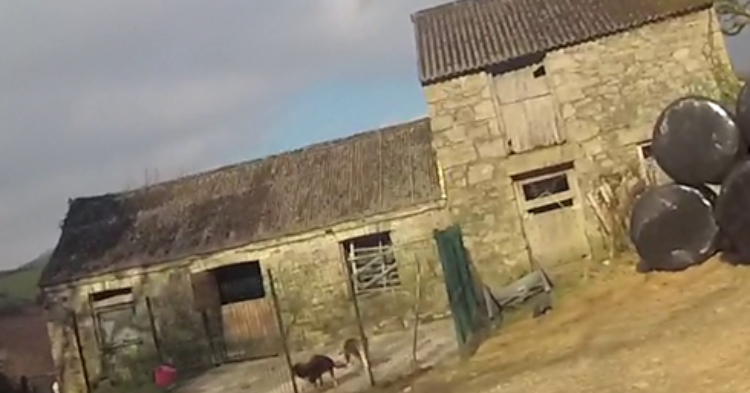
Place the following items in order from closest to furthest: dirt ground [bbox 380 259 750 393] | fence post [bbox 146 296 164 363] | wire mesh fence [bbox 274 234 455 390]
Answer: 1. dirt ground [bbox 380 259 750 393]
2. wire mesh fence [bbox 274 234 455 390]
3. fence post [bbox 146 296 164 363]

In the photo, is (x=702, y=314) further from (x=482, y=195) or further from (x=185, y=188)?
(x=185, y=188)

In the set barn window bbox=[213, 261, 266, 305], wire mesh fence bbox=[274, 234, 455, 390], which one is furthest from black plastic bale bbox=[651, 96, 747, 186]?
barn window bbox=[213, 261, 266, 305]

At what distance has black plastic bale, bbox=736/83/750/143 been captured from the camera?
11211mm

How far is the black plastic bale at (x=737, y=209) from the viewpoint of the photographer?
1101 centimetres

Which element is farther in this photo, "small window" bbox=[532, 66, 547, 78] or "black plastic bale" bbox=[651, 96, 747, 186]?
"small window" bbox=[532, 66, 547, 78]

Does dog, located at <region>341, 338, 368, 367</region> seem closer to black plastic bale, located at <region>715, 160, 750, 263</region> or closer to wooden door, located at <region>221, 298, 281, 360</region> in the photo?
black plastic bale, located at <region>715, 160, 750, 263</region>

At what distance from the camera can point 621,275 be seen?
1428 cm

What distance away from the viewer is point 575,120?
1812cm

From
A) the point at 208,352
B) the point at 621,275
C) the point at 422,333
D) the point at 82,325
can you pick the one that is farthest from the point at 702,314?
the point at 82,325

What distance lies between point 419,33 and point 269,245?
5.64 m

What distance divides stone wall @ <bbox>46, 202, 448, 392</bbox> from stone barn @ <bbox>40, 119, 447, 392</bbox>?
26mm

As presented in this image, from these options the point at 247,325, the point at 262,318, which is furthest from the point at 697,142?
the point at 247,325

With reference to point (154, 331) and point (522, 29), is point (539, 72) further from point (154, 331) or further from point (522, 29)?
point (154, 331)

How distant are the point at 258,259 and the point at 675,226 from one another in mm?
10719
